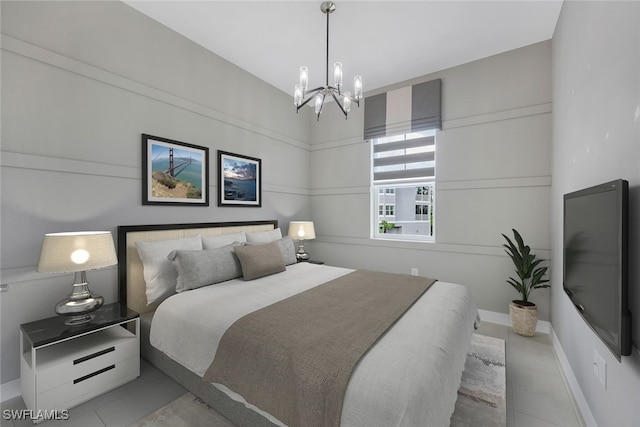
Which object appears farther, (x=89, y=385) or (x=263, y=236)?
(x=263, y=236)

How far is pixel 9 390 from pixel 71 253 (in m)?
1.09

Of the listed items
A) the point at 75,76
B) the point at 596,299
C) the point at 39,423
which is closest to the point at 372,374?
the point at 596,299

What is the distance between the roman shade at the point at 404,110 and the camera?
349 cm

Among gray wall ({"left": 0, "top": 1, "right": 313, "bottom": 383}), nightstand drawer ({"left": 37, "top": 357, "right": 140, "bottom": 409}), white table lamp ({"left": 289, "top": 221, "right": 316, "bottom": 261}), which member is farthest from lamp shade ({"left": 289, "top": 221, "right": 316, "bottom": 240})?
nightstand drawer ({"left": 37, "top": 357, "right": 140, "bottom": 409})

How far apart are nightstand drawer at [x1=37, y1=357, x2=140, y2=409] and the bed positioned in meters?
0.18

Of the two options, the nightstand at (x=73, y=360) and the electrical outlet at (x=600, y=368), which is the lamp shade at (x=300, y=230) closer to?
the nightstand at (x=73, y=360)

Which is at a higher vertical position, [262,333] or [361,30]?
[361,30]

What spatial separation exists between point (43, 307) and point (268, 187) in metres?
2.52

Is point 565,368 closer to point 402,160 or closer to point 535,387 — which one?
point 535,387

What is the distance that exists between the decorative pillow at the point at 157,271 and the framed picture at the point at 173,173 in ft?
1.57

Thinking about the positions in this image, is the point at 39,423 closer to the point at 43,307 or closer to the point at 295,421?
the point at 43,307

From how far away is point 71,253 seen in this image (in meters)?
1.74

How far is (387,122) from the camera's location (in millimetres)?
3867

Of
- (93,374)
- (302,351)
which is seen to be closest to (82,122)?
(93,374)
